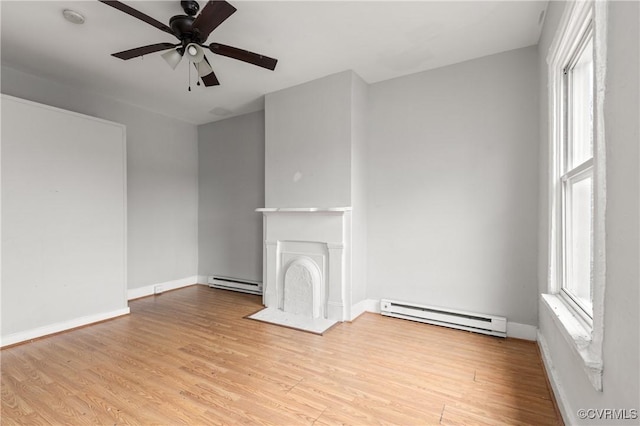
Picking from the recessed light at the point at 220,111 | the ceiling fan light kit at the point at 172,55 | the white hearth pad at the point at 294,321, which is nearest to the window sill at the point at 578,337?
the white hearth pad at the point at 294,321

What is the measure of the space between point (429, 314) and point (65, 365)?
10.6ft

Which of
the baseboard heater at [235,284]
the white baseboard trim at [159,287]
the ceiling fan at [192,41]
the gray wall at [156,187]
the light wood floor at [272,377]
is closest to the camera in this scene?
the light wood floor at [272,377]

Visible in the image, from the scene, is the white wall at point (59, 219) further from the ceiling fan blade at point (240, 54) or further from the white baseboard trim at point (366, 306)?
the white baseboard trim at point (366, 306)

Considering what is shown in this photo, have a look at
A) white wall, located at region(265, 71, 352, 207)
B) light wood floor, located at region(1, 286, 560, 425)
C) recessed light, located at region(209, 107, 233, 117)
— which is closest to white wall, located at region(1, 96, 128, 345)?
light wood floor, located at region(1, 286, 560, 425)

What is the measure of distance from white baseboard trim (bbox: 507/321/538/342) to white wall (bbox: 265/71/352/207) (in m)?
1.94

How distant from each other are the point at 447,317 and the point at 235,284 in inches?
120

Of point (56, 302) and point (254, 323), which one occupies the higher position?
point (56, 302)

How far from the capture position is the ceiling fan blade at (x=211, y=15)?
1.74 m

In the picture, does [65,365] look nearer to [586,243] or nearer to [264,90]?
[264,90]

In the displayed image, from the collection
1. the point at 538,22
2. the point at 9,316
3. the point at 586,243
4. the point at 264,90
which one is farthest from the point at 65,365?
the point at 538,22

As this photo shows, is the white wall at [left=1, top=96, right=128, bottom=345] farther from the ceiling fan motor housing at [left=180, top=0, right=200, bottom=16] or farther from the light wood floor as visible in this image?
the ceiling fan motor housing at [left=180, top=0, right=200, bottom=16]

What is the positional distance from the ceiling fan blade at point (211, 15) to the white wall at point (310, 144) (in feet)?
5.20

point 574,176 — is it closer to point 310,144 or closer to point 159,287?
point 310,144

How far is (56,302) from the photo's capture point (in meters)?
3.07
